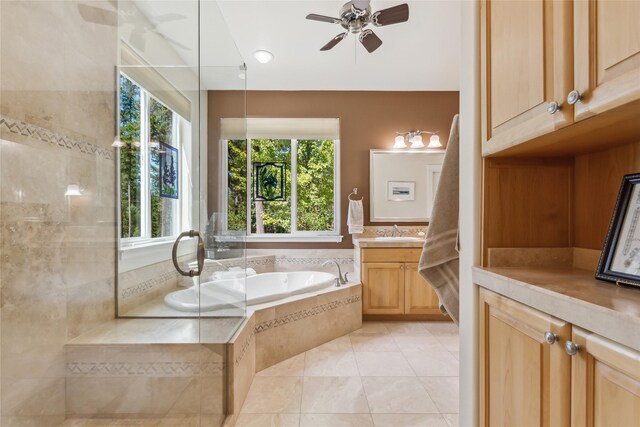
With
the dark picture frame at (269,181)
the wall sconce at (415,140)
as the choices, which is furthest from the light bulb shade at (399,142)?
the dark picture frame at (269,181)

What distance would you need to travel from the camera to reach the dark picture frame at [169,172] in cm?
188

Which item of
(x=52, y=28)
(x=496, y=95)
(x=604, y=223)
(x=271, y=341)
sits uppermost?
(x=52, y=28)

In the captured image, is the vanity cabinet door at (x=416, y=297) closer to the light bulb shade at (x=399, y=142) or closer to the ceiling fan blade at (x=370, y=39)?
the light bulb shade at (x=399, y=142)

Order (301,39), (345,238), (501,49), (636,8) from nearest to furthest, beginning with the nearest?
(636,8), (501,49), (301,39), (345,238)

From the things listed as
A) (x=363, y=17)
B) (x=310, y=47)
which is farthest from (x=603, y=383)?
(x=310, y=47)

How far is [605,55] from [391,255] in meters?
2.77

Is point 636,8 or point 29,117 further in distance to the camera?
point 29,117

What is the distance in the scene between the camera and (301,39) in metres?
2.81

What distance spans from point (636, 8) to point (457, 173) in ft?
2.55

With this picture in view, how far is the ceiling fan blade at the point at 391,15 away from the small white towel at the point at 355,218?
197cm

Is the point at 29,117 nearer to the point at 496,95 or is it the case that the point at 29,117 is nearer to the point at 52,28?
the point at 52,28

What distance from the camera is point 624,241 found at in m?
0.83

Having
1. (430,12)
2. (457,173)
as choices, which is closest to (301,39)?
(430,12)

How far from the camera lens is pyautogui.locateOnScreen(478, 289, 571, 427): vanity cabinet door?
0.71m
